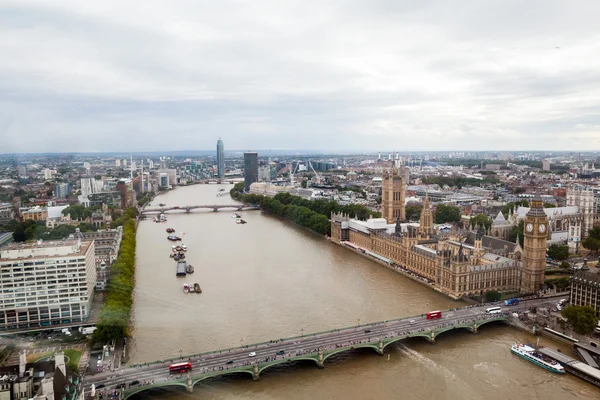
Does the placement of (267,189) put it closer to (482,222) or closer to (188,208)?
(188,208)

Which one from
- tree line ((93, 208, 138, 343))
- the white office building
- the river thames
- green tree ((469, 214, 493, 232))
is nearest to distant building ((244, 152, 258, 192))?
the river thames

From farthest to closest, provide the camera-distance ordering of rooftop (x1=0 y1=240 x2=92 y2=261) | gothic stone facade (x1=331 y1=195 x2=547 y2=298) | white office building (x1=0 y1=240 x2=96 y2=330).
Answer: gothic stone facade (x1=331 y1=195 x2=547 y2=298), rooftop (x1=0 y1=240 x2=92 y2=261), white office building (x1=0 y1=240 x2=96 y2=330)

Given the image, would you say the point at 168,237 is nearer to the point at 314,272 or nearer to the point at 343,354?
the point at 314,272

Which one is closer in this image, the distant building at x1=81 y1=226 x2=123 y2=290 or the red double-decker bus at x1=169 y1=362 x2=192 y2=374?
the red double-decker bus at x1=169 y1=362 x2=192 y2=374

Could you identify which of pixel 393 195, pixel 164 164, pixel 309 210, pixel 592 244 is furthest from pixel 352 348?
pixel 164 164

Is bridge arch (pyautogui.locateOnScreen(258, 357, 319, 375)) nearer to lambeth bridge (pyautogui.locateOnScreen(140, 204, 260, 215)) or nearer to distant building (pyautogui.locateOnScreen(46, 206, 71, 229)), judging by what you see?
distant building (pyautogui.locateOnScreen(46, 206, 71, 229))

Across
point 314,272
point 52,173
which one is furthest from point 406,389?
point 52,173

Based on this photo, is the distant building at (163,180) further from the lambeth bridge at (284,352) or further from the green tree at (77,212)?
the lambeth bridge at (284,352)
